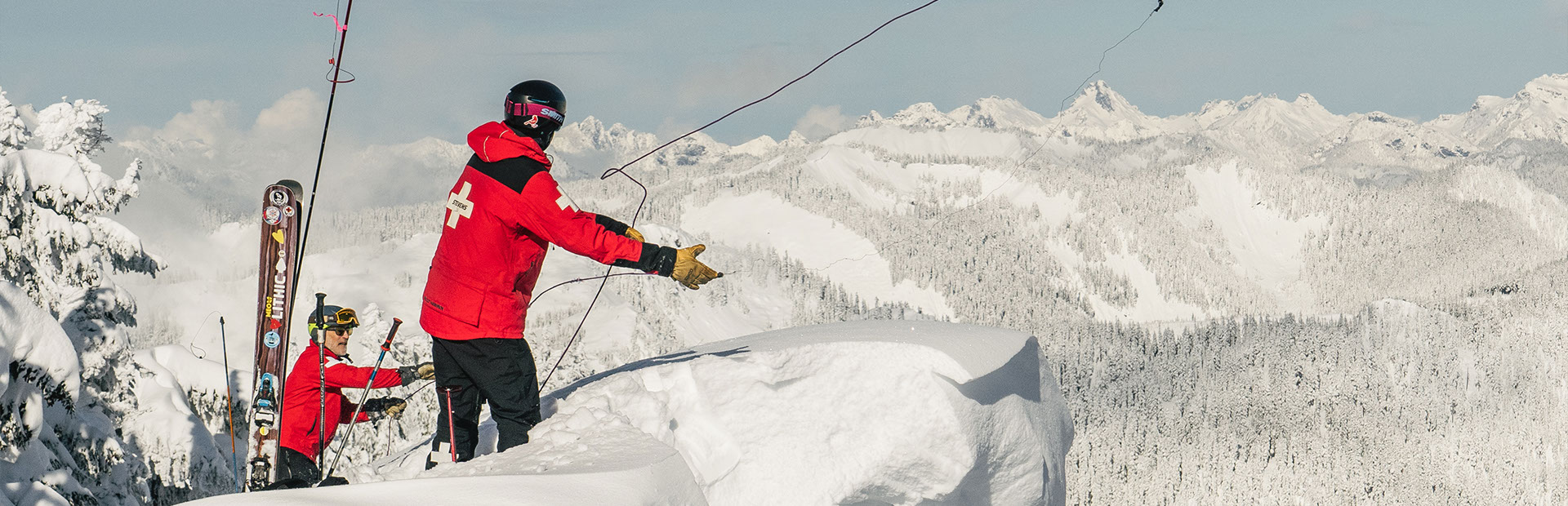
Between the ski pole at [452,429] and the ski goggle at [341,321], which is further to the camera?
the ski goggle at [341,321]

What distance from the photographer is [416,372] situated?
267 inches

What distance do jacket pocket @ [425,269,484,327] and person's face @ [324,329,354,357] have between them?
5.79ft

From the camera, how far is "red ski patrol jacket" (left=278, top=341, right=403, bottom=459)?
6941 millimetres

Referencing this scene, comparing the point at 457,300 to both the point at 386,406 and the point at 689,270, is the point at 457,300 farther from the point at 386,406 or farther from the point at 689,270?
the point at 386,406

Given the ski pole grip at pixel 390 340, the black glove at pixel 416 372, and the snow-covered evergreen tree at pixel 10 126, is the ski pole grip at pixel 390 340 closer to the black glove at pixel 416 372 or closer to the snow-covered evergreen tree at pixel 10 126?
the black glove at pixel 416 372

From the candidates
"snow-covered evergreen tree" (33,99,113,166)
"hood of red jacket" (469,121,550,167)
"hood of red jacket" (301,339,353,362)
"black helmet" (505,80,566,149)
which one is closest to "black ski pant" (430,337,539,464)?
"hood of red jacket" (469,121,550,167)

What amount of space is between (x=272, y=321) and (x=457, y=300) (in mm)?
2477

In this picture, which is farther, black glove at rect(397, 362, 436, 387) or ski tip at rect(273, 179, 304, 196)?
ski tip at rect(273, 179, 304, 196)

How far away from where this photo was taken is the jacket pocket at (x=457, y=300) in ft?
Answer: 18.0

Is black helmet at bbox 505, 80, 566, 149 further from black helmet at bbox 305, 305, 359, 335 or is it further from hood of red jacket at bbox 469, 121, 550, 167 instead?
black helmet at bbox 305, 305, 359, 335

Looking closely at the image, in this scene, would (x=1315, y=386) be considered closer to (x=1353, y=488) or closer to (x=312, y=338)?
(x=1353, y=488)

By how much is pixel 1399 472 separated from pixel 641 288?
A: 116339 mm

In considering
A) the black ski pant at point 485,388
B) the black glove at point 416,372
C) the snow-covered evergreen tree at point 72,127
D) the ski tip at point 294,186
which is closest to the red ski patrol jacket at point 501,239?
the black ski pant at point 485,388

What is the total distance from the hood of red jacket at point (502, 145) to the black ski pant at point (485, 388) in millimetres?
1075
